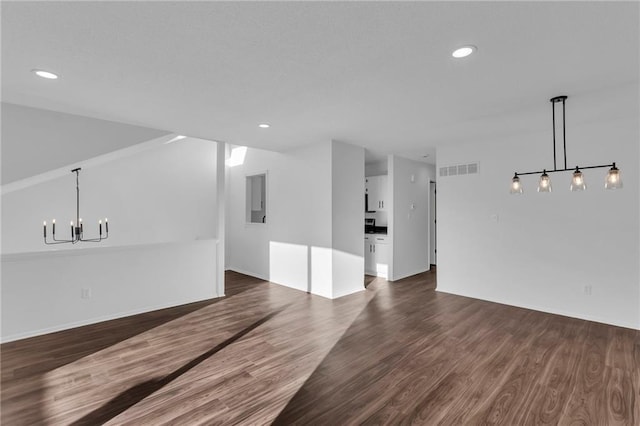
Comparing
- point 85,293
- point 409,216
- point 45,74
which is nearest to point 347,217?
point 409,216

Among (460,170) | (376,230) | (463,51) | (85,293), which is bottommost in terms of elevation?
(85,293)

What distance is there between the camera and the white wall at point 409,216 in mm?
6336

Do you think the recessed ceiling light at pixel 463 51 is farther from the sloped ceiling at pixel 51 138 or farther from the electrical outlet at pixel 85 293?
the electrical outlet at pixel 85 293

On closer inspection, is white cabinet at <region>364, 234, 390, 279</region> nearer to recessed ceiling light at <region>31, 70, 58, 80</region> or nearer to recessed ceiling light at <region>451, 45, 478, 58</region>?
recessed ceiling light at <region>451, 45, 478, 58</region>

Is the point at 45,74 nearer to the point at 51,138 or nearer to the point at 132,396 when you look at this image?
the point at 51,138

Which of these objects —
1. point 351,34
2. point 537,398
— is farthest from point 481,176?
point 351,34

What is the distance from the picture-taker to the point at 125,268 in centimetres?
426

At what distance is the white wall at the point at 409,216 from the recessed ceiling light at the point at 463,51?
13.0 ft

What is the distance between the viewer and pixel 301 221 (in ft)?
18.2

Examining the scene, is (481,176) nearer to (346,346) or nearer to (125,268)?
(346,346)

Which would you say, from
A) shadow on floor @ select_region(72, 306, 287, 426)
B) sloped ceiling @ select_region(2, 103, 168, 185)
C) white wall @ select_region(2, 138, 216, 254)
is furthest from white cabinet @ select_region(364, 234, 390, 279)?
sloped ceiling @ select_region(2, 103, 168, 185)

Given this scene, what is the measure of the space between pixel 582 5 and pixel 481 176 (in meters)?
3.49

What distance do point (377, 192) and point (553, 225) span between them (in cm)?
327

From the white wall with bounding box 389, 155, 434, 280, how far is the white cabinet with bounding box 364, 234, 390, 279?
23 centimetres
